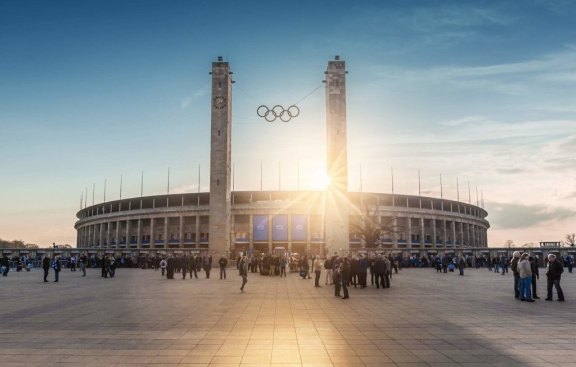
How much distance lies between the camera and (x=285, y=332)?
11.5m

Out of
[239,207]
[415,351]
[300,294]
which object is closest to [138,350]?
[415,351]

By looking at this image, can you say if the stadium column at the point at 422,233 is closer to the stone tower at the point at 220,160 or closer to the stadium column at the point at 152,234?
the stone tower at the point at 220,160

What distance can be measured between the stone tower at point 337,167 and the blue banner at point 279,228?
A: 96.1 ft

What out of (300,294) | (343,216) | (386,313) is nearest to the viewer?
(386,313)

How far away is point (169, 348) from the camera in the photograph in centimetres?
959

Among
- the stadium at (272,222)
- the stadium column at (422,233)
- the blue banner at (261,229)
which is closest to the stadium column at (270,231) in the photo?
the stadium at (272,222)

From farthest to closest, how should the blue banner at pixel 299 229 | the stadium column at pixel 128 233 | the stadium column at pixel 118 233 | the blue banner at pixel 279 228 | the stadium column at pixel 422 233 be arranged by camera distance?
1. the stadium column at pixel 118 233
2. the stadium column at pixel 128 233
3. the stadium column at pixel 422 233
4. the blue banner at pixel 279 228
5. the blue banner at pixel 299 229

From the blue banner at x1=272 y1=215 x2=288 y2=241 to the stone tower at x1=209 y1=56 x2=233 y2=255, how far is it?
30.1 m

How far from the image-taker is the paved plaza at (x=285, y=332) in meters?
8.68

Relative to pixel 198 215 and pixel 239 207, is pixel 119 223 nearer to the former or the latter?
pixel 198 215

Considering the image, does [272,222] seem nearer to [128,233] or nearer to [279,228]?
[279,228]

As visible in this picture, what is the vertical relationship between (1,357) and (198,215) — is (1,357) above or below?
below

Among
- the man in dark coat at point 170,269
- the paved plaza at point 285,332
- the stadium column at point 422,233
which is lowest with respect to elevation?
the paved plaza at point 285,332

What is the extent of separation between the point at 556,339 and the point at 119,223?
10389 centimetres
